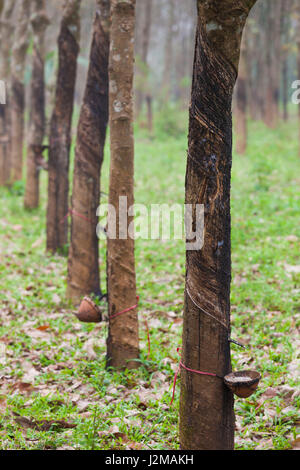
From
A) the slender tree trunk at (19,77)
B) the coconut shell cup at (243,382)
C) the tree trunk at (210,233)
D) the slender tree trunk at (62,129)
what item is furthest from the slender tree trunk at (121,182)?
the slender tree trunk at (19,77)

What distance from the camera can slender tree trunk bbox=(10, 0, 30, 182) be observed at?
40.0 feet

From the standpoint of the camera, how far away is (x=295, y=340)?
4.94 m

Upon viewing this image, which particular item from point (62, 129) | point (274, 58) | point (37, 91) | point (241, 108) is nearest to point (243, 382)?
point (62, 129)

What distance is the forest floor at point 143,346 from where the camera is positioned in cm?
365

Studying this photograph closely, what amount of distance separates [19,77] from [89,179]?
7.34 meters

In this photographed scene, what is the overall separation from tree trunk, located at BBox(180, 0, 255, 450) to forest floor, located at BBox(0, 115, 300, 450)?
567 mm

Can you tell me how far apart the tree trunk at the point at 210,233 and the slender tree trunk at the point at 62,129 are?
17.2 feet

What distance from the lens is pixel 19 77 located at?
12391 millimetres

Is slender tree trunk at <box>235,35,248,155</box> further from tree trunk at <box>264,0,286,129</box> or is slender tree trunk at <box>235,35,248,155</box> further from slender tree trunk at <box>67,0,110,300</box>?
slender tree trunk at <box>67,0,110,300</box>

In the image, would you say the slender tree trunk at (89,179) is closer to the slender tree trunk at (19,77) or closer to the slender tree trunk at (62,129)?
the slender tree trunk at (62,129)

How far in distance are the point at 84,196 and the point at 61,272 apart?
5.99ft

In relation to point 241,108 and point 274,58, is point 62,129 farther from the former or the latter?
point 274,58

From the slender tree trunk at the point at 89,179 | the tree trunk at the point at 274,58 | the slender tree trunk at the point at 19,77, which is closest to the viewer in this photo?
the slender tree trunk at the point at 89,179
